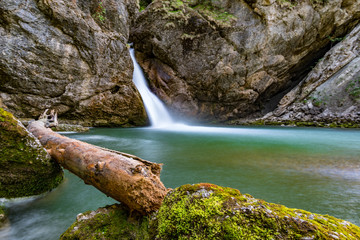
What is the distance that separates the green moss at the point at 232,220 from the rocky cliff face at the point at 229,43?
15.4 metres

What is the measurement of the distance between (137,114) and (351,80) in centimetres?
1797

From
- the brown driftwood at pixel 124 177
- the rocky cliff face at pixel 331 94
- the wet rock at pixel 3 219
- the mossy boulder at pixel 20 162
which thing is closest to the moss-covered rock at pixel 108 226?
the brown driftwood at pixel 124 177

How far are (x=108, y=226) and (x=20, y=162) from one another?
1776mm

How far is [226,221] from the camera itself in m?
0.92

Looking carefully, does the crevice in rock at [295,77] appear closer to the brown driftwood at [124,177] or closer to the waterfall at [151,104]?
the waterfall at [151,104]

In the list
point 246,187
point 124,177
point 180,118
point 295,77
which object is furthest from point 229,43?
point 124,177

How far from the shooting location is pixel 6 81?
27.8ft

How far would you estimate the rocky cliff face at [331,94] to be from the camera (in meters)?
13.5

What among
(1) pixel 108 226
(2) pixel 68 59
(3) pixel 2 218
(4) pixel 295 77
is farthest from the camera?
(4) pixel 295 77

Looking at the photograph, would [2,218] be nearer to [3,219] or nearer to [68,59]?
[3,219]

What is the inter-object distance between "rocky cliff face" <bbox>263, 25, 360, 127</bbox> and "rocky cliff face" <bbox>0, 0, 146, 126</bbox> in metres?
14.9

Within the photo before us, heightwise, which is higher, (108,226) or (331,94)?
(331,94)

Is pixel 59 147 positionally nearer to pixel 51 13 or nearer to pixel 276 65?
pixel 51 13

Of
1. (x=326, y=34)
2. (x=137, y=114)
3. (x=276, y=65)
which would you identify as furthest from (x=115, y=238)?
(x=326, y=34)
